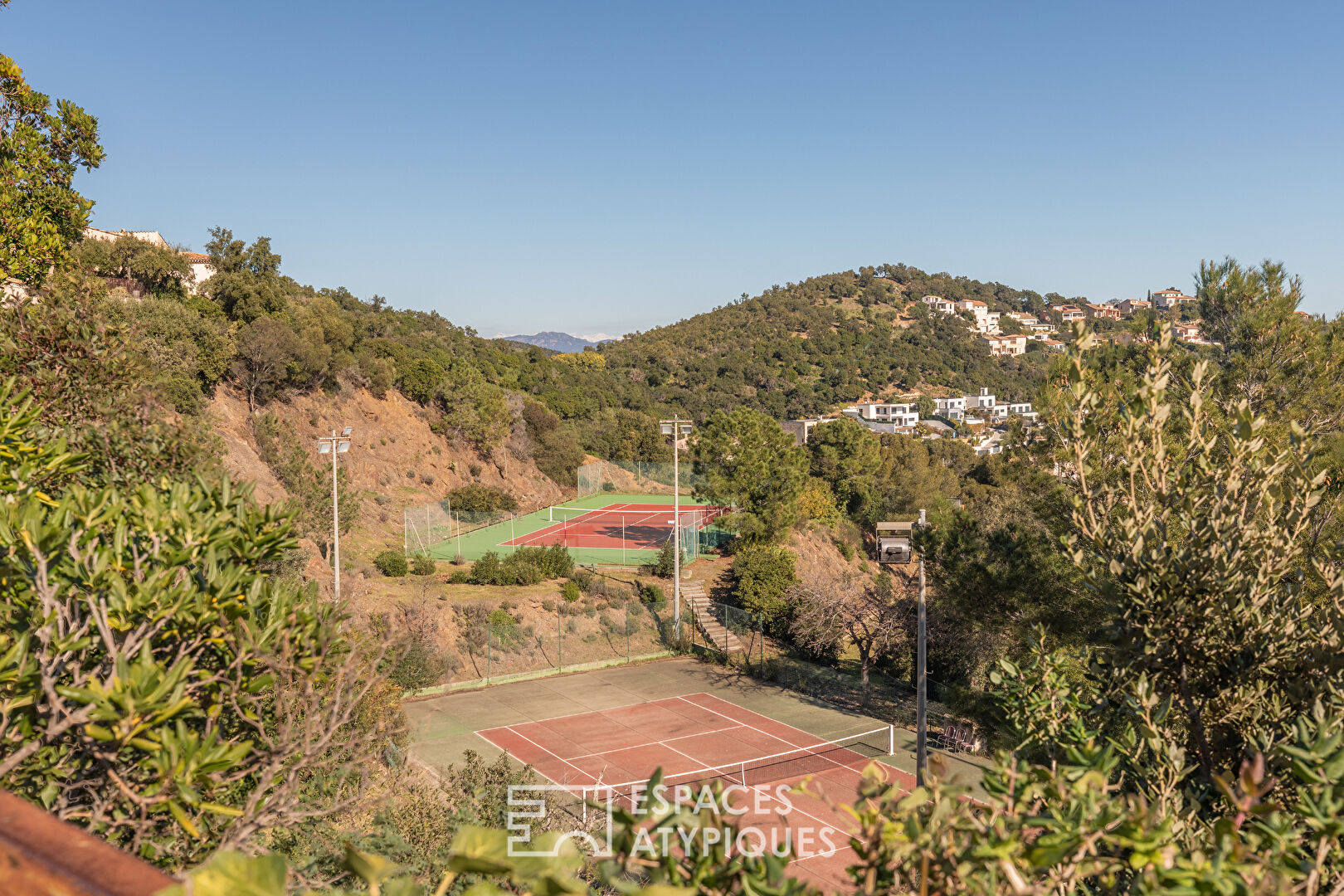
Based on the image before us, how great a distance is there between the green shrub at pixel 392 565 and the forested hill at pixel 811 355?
45.3 meters

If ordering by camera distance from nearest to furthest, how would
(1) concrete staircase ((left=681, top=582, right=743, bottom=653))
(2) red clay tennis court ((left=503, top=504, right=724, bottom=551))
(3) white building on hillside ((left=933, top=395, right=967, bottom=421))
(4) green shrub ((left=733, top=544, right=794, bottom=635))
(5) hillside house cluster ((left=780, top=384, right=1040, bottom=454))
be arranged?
1. (1) concrete staircase ((left=681, top=582, right=743, bottom=653))
2. (4) green shrub ((left=733, top=544, right=794, bottom=635))
3. (2) red clay tennis court ((left=503, top=504, right=724, bottom=551))
4. (5) hillside house cluster ((left=780, top=384, right=1040, bottom=454))
5. (3) white building on hillside ((left=933, top=395, right=967, bottom=421))

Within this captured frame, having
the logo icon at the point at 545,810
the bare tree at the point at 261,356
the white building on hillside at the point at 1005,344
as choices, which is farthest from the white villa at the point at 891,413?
the logo icon at the point at 545,810

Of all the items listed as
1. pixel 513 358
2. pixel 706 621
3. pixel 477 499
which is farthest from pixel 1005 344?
pixel 706 621

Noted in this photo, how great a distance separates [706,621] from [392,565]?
34.5 ft

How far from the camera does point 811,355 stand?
107m

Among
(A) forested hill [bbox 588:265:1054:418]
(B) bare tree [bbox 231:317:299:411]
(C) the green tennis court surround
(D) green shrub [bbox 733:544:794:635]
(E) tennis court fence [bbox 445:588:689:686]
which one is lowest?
(E) tennis court fence [bbox 445:588:689:686]

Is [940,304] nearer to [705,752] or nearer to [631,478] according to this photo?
[631,478]

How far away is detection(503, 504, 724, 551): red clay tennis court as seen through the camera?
3500cm

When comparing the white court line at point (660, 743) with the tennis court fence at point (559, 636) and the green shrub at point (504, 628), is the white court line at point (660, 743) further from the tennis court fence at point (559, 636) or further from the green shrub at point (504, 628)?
the green shrub at point (504, 628)

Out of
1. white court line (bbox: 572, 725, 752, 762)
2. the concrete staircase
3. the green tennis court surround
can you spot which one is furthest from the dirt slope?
white court line (bbox: 572, 725, 752, 762)

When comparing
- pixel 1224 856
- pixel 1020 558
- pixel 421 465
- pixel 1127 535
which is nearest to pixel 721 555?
pixel 421 465

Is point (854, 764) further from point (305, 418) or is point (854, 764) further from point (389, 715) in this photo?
point (305, 418)

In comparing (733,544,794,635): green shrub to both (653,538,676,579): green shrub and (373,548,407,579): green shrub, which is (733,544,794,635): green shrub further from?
(373,548,407,579): green shrub

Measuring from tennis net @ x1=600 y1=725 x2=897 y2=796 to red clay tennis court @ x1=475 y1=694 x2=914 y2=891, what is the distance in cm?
2
